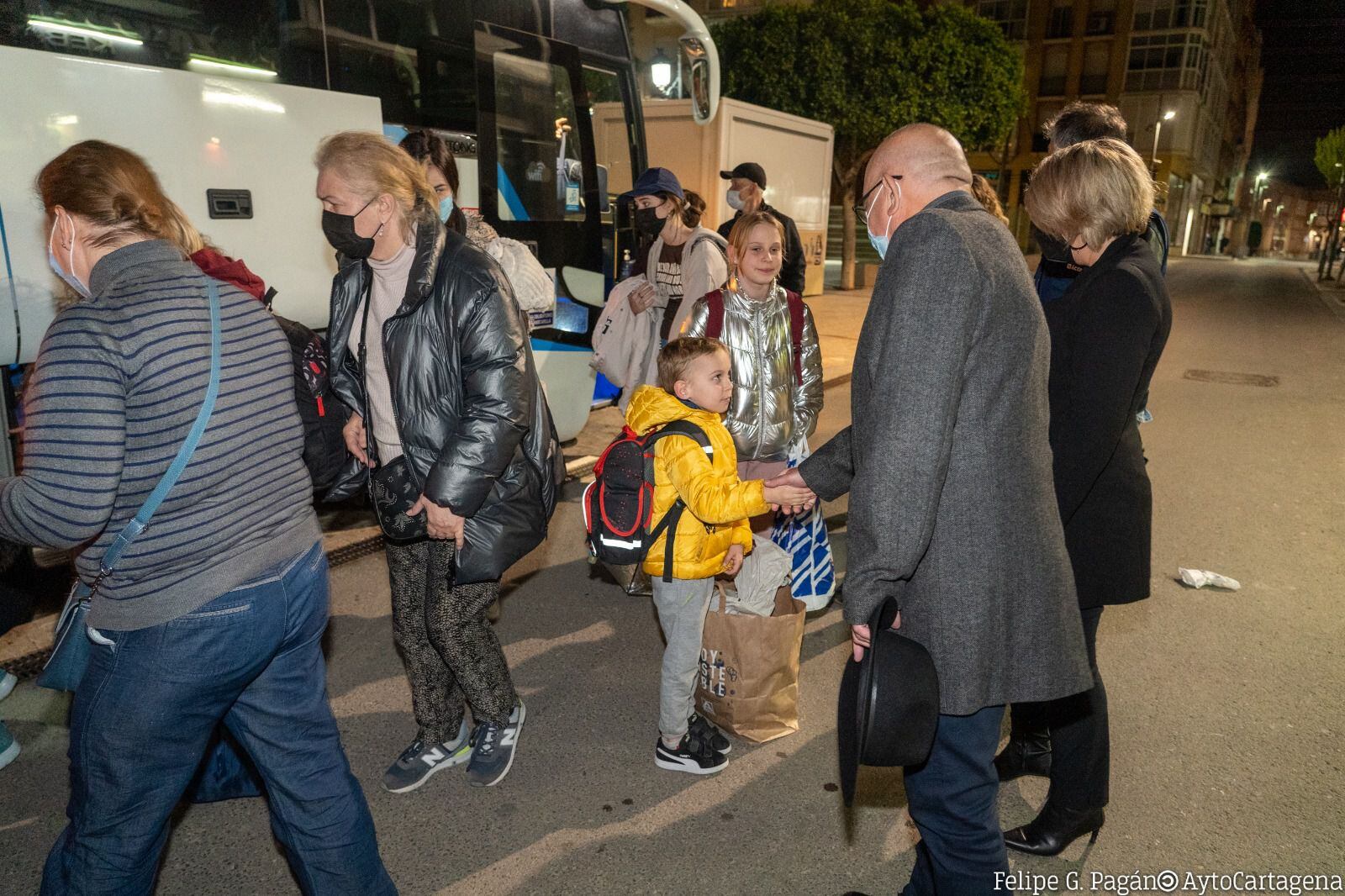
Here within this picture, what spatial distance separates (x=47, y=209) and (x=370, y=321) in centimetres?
92

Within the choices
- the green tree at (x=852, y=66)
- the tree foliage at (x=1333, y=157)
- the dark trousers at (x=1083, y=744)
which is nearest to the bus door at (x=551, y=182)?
the dark trousers at (x=1083, y=744)

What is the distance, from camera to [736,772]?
321 centimetres

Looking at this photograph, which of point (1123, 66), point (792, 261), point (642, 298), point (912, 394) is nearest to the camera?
point (912, 394)

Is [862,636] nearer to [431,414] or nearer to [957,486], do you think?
[957,486]

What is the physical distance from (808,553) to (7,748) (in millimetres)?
3306

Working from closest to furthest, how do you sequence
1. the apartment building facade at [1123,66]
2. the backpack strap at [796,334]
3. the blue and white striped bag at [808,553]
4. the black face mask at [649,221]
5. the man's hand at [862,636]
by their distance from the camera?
the man's hand at [862,636]
the backpack strap at [796,334]
the blue and white striped bag at [808,553]
the black face mask at [649,221]
the apartment building facade at [1123,66]

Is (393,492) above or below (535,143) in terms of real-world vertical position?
below

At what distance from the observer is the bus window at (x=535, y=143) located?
5.62m

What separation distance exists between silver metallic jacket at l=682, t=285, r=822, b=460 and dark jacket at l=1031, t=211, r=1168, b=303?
3.31 ft

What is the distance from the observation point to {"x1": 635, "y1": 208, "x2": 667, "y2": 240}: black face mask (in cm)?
516

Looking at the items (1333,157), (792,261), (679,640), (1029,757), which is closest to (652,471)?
(679,640)

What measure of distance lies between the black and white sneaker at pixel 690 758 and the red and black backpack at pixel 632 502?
0.82 m

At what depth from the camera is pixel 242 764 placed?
2.92m

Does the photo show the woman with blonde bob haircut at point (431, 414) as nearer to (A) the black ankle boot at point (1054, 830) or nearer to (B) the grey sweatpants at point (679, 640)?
(B) the grey sweatpants at point (679, 640)
